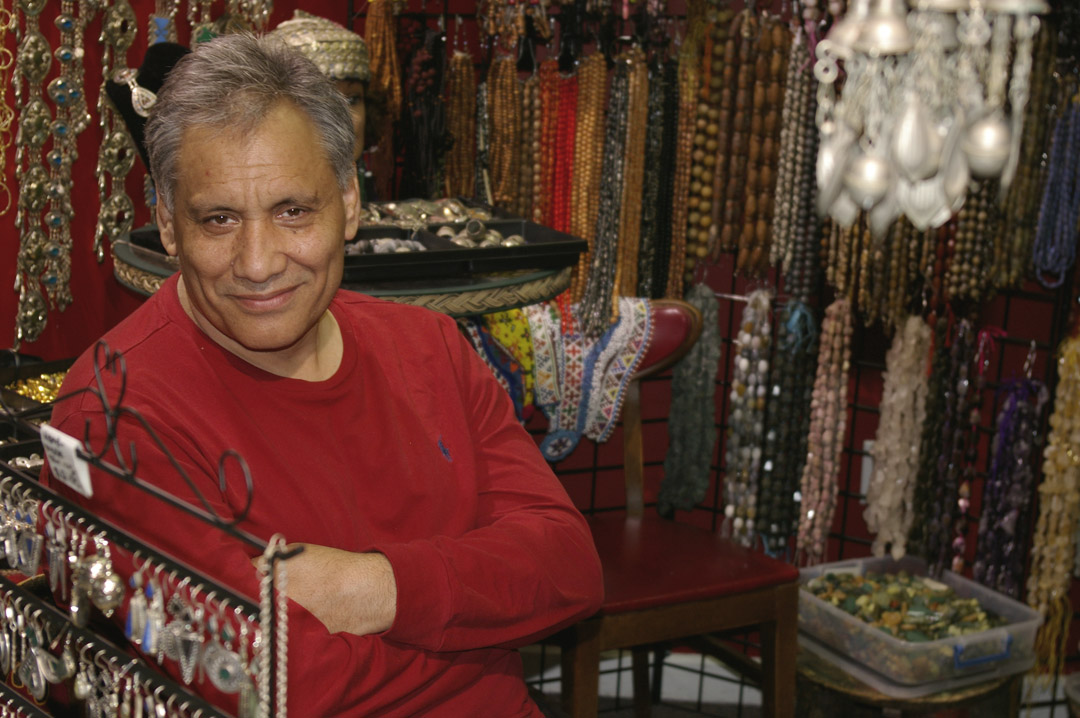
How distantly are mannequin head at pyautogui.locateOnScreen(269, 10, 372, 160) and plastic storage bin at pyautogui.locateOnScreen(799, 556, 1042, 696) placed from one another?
5.18 ft

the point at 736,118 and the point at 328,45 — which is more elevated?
the point at 328,45

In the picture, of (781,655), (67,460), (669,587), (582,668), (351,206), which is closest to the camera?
(67,460)

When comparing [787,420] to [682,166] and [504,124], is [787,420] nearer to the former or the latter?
[682,166]

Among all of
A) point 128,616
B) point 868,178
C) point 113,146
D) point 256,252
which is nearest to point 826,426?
point 868,178

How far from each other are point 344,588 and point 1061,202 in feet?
7.30

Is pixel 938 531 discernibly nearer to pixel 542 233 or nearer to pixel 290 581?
pixel 542 233

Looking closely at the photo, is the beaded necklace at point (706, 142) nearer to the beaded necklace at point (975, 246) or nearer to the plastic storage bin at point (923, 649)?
the beaded necklace at point (975, 246)

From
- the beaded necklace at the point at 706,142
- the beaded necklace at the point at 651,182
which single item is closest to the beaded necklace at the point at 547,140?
the beaded necklace at the point at 651,182

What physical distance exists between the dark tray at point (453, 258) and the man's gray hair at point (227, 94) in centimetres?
59

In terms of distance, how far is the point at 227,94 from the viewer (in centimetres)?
133

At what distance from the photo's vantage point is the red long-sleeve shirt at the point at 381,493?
1259 mm

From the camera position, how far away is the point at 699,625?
8.52 ft

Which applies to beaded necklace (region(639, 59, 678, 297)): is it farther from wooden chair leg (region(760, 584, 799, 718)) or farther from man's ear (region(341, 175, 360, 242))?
man's ear (region(341, 175, 360, 242))

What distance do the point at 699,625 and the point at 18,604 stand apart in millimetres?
1639
